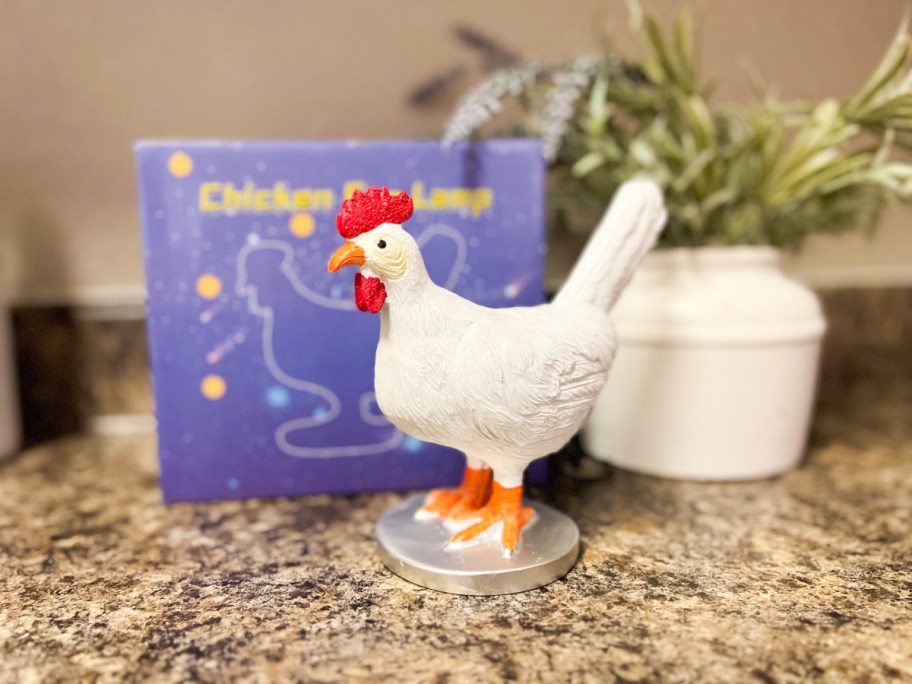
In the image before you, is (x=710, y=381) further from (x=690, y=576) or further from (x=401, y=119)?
(x=401, y=119)

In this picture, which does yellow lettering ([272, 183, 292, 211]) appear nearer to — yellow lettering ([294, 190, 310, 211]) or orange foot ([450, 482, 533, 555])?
yellow lettering ([294, 190, 310, 211])

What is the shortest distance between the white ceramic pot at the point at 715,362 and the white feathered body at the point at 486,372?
0.18 m

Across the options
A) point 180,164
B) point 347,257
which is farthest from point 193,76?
point 347,257

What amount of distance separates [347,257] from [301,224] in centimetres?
19

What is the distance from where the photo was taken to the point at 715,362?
25.7 inches

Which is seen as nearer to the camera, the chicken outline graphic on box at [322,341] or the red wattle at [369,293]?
the red wattle at [369,293]

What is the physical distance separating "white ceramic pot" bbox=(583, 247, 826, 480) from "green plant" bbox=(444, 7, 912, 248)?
0.07 metres

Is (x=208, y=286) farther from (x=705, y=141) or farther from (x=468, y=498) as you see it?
(x=705, y=141)

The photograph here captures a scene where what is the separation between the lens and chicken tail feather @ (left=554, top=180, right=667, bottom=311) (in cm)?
54

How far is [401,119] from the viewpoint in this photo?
2.77 feet

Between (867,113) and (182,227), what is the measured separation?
0.63 metres

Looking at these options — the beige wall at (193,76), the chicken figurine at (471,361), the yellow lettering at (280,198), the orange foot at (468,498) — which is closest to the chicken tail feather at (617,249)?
the chicken figurine at (471,361)

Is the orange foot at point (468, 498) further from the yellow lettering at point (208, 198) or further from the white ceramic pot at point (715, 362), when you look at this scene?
the yellow lettering at point (208, 198)

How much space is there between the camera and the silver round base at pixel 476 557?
47 centimetres
